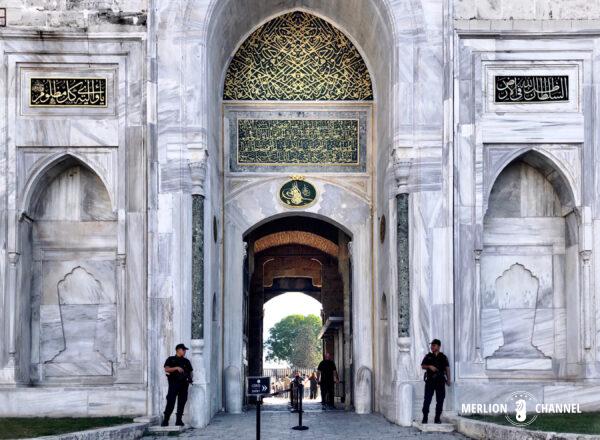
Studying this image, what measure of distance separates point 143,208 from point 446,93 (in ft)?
14.7

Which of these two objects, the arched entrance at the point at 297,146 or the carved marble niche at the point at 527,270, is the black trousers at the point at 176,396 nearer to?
the arched entrance at the point at 297,146

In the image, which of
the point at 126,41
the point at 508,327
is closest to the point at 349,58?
the point at 126,41

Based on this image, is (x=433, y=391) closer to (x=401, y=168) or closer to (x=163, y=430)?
(x=401, y=168)

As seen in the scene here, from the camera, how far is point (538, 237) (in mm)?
14031

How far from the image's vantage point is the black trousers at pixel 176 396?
11898 millimetres

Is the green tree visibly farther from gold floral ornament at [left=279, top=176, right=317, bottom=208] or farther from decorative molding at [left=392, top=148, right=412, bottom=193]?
decorative molding at [left=392, top=148, right=412, bottom=193]

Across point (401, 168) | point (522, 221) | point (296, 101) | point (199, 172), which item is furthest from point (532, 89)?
point (199, 172)

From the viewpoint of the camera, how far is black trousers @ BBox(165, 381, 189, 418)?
11898 millimetres

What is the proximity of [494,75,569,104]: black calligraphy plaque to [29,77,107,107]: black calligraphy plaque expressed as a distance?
18.4ft

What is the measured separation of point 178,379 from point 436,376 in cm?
319

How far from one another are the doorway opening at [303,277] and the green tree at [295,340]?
49.3m

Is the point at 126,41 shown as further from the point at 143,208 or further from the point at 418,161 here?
the point at 418,161

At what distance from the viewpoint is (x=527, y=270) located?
1397 cm

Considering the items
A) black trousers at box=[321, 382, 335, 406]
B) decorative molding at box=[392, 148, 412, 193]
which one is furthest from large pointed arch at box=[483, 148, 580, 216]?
black trousers at box=[321, 382, 335, 406]
